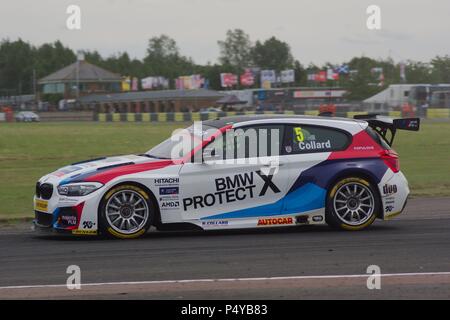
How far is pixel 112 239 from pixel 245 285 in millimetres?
3249

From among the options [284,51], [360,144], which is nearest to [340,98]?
[284,51]

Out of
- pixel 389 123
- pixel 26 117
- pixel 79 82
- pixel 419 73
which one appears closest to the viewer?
pixel 389 123

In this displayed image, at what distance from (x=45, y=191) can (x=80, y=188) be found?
538 mm

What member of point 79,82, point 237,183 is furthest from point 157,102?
point 237,183

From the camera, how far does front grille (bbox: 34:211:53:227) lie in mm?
10367

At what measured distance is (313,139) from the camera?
11133mm

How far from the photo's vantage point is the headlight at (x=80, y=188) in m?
10.2

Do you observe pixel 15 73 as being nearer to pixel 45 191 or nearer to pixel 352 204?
pixel 45 191

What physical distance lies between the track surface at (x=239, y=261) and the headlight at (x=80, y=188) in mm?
579

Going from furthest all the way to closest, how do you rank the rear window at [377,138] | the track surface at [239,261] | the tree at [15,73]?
the tree at [15,73]
the rear window at [377,138]
the track surface at [239,261]

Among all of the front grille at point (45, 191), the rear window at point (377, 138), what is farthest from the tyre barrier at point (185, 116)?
the front grille at point (45, 191)

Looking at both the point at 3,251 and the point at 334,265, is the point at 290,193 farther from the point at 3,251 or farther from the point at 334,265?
the point at 3,251

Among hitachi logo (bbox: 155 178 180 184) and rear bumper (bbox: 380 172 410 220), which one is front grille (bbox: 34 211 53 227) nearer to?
hitachi logo (bbox: 155 178 180 184)

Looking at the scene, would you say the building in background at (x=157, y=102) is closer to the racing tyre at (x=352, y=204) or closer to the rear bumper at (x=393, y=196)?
the rear bumper at (x=393, y=196)
